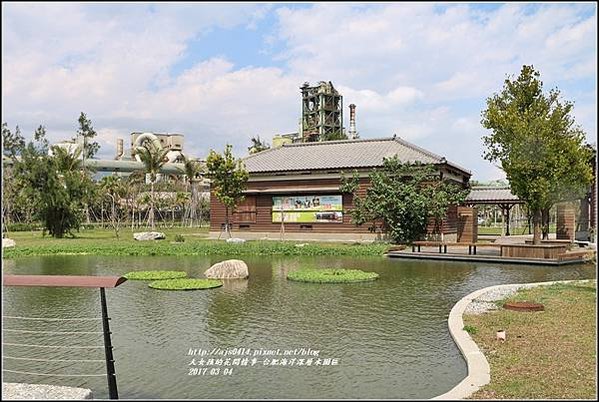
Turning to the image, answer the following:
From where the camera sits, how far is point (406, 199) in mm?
26250

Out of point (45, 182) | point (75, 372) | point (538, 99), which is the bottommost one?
point (75, 372)

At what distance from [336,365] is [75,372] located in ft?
11.1

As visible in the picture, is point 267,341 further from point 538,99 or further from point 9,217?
point 9,217

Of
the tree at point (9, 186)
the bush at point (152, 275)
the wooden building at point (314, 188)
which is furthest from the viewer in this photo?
the tree at point (9, 186)

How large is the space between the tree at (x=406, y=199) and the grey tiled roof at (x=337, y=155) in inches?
55.4

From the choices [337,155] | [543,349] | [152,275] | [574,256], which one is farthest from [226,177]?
[543,349]

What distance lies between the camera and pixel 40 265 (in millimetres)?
19500

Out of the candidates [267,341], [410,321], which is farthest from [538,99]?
[267,341]

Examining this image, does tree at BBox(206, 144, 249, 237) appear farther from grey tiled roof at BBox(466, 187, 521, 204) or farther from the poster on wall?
grey tiled roof at BBox(466, 187, 521, 204)

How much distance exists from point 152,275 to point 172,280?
1526 mm

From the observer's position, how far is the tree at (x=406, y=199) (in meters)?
26.1

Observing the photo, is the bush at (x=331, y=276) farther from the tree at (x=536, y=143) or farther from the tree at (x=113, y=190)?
the tree at (x=113, y=190)

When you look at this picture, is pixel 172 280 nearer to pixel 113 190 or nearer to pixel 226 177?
pixel 226 177

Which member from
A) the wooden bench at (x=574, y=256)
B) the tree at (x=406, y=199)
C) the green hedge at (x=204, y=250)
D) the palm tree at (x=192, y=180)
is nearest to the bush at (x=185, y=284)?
the green hedge at (x=204, y=250)
